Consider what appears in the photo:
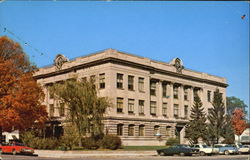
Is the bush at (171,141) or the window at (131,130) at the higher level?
the window at (131,130)

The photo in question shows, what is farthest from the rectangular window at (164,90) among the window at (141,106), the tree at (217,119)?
the tree at (217,119)

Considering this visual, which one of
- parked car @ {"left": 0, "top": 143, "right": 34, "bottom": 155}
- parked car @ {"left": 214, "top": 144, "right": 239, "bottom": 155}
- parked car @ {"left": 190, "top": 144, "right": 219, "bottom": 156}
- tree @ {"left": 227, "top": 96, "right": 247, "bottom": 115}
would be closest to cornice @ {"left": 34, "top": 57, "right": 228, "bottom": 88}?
parked car @ {"left": 190, "top": 144, "right": 219, "bottom": 156}

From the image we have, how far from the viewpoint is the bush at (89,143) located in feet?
143

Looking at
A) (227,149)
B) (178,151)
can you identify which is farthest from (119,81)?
(227,149)

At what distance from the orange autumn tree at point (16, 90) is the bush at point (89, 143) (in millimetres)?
8680

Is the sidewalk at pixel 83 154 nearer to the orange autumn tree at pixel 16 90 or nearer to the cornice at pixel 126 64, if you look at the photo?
the orange autumn tree at pixel 16 90

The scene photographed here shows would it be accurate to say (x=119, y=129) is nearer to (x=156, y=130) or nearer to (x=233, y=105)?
(x=156, y=130)

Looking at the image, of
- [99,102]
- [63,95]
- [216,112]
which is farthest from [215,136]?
[63,95]

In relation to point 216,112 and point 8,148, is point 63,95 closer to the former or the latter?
point 8,148

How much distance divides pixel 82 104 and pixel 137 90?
53.9 feet

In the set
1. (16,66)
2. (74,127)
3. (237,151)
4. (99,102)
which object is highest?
(16,66)

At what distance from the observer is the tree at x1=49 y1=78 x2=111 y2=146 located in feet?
141

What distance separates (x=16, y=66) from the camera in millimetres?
47000

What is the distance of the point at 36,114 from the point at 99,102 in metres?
10.7
